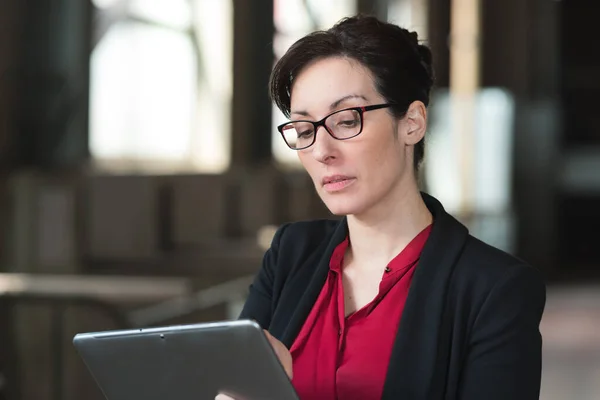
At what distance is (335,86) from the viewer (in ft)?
6.59

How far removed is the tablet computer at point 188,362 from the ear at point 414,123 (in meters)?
0.64

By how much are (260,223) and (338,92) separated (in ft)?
23.2

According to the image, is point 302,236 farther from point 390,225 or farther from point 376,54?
point 376,54

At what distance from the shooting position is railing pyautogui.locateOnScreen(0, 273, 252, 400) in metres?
4.20

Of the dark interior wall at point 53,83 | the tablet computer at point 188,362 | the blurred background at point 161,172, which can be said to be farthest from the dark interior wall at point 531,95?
the tablet computer at point 188,362

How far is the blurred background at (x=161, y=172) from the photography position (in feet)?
16.3

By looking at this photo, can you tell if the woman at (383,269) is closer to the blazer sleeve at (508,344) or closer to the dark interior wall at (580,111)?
the blazer sleeve at (508,344)

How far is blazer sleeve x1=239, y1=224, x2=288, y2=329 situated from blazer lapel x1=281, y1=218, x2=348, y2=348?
0.29ft

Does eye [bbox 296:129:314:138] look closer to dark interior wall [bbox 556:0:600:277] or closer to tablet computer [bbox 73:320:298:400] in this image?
tablet computer [bbox 73:320:298:400]

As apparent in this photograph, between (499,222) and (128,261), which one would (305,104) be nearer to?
(128,261)

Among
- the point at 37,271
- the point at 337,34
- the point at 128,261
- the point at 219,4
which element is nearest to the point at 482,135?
the point at 219,4

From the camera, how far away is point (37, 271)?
6.05 meters

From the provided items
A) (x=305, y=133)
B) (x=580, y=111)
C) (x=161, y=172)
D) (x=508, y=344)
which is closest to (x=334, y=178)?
(x=305, y=133)

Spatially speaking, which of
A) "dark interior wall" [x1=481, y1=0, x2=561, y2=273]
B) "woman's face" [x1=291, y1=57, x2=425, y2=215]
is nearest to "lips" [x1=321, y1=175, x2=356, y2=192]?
"woman's face" [x1=291, y1=57, x2=425, y2=215]
